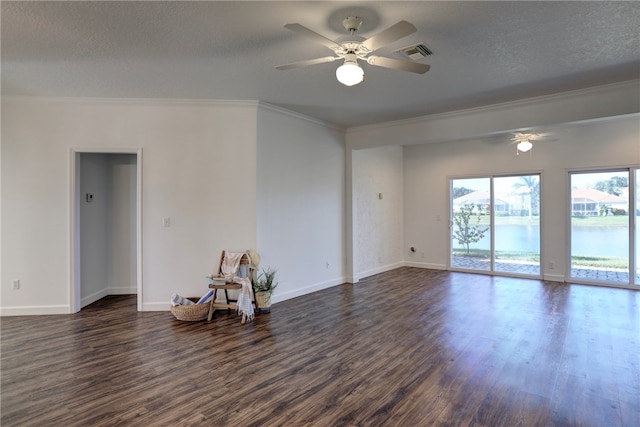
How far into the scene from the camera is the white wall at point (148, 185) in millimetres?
4320

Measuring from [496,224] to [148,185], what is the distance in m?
6.48

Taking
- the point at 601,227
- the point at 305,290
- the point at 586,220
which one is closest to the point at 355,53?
the point at 305,290

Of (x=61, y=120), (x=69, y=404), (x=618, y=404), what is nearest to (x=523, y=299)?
(x=618, y=404)

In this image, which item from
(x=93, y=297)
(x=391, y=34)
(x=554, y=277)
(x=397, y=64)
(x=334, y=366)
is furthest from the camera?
(x=554, y=277)

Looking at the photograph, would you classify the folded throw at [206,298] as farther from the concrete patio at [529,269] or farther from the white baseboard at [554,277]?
the white baseboard at [554,277]

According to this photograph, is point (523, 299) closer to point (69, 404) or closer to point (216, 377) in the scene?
point (216, 377)

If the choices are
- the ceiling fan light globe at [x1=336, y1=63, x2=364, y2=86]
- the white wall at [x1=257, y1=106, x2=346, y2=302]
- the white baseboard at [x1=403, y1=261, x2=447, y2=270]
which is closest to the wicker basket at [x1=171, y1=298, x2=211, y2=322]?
the white wall at [x1=257, y1=106, x2=346, y2=302]

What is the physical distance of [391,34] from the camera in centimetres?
223

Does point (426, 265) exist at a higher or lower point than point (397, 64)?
lower

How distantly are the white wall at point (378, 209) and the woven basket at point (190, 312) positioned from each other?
3257mm

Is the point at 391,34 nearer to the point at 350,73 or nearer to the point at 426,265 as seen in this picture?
the point at 350,73

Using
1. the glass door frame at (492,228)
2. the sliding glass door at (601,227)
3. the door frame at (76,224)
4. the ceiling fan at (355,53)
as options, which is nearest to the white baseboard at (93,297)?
the door frame at (76,224)

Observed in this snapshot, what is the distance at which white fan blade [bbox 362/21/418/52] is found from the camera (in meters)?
2.09

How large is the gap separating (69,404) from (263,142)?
3.51 m
